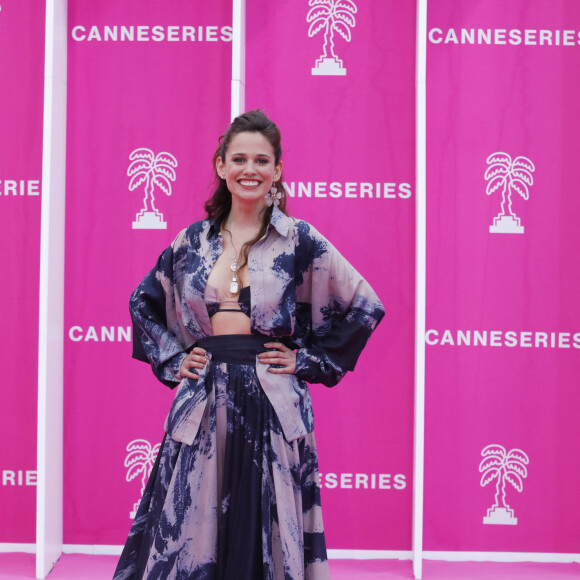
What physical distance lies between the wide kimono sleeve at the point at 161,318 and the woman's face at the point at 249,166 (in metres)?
0.24

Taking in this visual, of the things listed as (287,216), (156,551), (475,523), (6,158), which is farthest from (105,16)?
(475,523)

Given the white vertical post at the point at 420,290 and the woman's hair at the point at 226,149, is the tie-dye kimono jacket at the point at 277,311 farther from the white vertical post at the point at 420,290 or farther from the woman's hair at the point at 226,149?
the white vertical post at the point at 420,290

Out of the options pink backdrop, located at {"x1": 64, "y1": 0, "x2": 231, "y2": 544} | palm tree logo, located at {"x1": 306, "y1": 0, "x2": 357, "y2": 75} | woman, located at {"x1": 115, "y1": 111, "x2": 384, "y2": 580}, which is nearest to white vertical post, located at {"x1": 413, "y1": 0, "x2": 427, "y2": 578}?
palm tree logo, located at {"x1": 306, "y1": 0, "x2": 357, "y2": 75}

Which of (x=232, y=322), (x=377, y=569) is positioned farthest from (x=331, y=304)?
(x=377, y=569)

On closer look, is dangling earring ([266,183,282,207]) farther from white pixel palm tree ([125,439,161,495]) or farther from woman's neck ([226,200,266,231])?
white pixel palm tree ([125,439,161,495])

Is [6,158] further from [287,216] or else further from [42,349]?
[287,216]

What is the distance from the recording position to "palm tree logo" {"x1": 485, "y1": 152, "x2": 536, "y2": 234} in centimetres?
330

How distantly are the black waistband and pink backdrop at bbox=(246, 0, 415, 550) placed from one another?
130cm

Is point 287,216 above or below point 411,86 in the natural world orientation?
below

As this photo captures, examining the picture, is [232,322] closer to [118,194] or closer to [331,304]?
[331,304]

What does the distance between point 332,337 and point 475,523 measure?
1.62 metres

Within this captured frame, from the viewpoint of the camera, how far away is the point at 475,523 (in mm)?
3336

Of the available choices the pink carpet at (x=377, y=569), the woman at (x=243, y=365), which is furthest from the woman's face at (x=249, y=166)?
the pink carpet at (x=377, y=569)

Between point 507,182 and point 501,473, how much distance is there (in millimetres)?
1264
